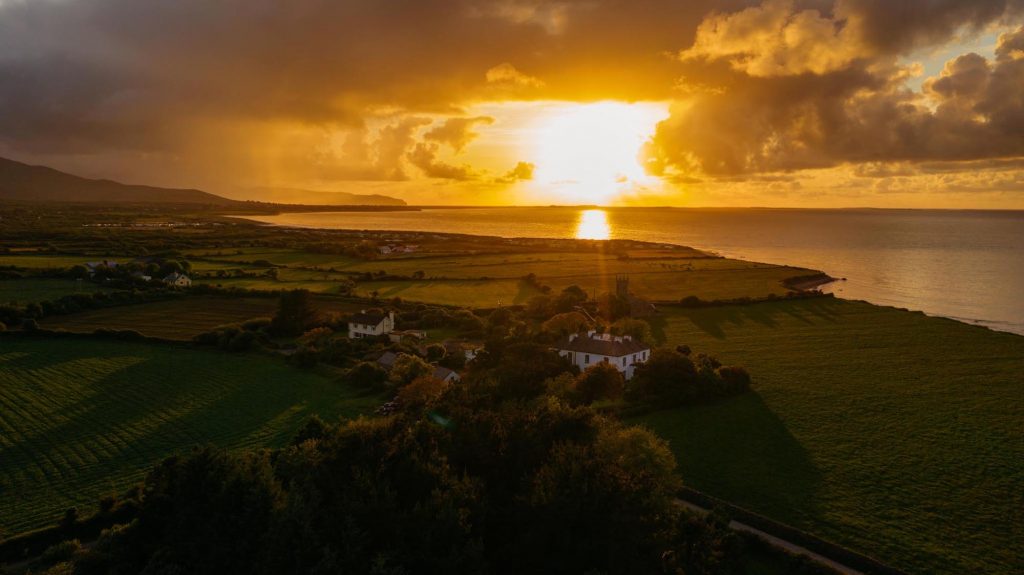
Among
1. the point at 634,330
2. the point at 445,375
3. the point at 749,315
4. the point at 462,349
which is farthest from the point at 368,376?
the point at 749,315

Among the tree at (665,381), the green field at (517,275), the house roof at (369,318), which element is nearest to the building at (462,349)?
the house roof at (369,318)

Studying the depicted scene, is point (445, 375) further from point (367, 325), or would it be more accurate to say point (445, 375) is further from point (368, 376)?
point (367, 325)

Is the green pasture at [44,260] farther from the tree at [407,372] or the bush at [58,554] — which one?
the bush at [58,554]

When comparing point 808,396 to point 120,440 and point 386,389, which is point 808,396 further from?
A: point 120,440

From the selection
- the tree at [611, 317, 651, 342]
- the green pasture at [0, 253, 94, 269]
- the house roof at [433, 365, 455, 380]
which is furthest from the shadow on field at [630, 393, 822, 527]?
the green pasture at [0, 253, 94, 269]

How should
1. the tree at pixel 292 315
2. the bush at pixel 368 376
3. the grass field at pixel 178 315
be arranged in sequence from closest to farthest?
the bush at pixel 368 376 → the grass field at pixel 178 315 → the tree at pixel 292 315

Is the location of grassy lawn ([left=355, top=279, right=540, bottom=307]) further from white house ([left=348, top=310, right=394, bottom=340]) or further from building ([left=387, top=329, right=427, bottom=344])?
white house ([left=348, top=310, right=394, bottom=340])

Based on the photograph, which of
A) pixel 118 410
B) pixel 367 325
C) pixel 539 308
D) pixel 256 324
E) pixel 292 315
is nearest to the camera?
pixel 118 410
